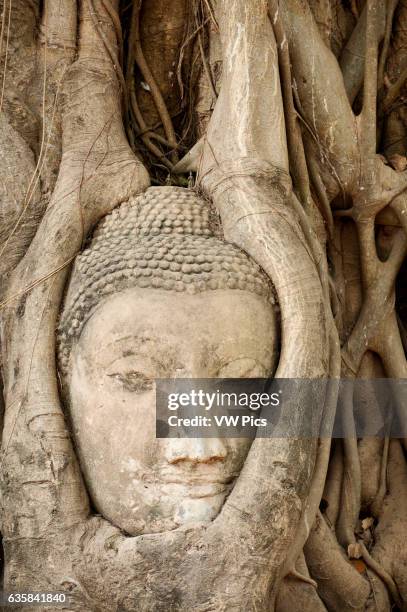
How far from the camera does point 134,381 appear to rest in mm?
2479

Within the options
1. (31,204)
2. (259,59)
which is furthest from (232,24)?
(31,204)

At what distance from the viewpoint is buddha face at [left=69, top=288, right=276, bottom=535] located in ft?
7.90

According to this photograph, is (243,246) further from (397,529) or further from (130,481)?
(397,529)

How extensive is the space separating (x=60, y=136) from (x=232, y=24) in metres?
0.68

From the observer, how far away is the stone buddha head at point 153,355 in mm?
2414

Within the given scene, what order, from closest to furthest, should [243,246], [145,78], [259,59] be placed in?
[243,246] → [259,59] → [145,78]

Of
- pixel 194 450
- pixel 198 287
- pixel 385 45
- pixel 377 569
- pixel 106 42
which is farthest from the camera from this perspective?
pixel 385 45

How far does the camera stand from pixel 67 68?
308 centimetres

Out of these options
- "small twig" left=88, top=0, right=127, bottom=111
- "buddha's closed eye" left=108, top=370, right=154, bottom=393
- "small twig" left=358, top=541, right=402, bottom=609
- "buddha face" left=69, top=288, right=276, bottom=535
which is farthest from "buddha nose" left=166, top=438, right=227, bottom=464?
"small twig" left=88, top=0, right=127, bottom=111

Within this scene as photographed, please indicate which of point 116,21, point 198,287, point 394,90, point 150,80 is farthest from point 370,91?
point 198,287

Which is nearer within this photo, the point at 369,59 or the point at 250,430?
the point at 250,430

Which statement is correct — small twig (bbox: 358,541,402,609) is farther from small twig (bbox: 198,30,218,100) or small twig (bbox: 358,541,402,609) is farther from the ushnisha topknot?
small twig (bbox: 198,30,218,100)

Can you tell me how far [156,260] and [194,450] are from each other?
1.78 feet

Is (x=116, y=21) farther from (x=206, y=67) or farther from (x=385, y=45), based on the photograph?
(x=385, y=45)
